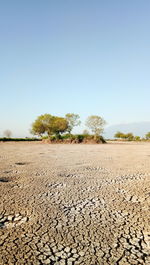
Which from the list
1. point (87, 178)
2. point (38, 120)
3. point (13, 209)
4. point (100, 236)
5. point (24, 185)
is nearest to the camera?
point (100, 236)

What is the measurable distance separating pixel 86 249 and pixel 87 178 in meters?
2.56

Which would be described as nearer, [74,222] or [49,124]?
[74,222]

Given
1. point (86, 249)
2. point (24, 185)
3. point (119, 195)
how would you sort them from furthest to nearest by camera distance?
1. point (24, 185)
2. point (119, 195)
3. point (86, 249)

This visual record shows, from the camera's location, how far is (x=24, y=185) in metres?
3.71

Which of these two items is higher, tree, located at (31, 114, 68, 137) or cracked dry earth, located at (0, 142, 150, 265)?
tree, located at (31, 114, 68, 137)

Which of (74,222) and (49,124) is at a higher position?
(49,124)

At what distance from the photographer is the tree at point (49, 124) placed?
41.7m

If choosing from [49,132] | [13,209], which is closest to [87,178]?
[13,209]

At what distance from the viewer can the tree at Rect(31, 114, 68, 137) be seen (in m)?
41.7

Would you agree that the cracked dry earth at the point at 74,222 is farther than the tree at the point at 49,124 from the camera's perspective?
No

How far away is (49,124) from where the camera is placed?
137 feet

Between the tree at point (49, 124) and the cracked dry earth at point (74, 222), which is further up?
the tree at point (49, 124)

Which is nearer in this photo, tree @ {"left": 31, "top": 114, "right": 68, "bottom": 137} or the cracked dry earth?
the cracked dry earth

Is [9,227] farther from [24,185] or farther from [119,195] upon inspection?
[119,195]
